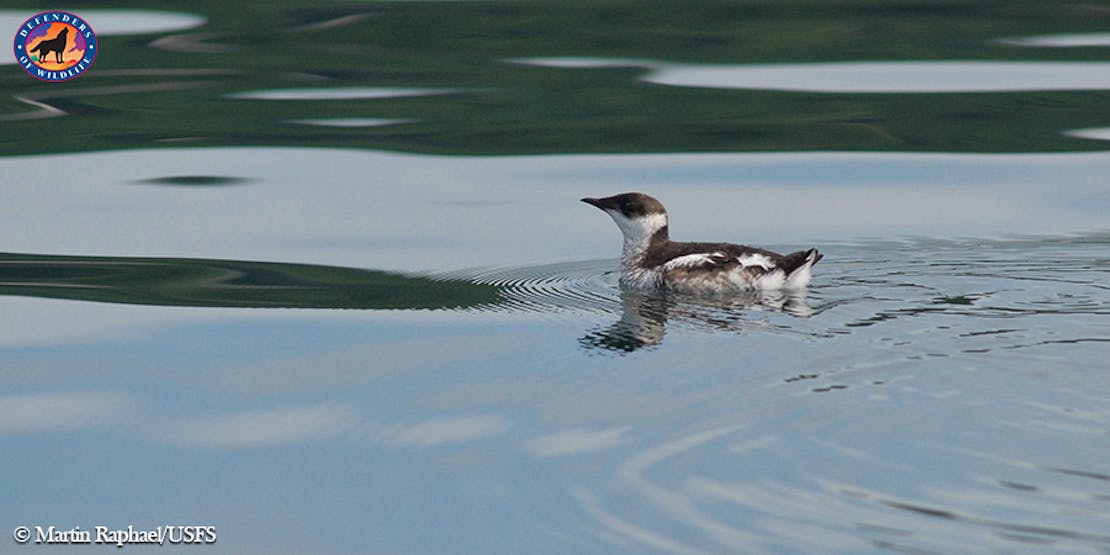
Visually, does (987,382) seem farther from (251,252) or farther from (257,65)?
(257,65)

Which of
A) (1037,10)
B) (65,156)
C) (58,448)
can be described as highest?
(1037,10)

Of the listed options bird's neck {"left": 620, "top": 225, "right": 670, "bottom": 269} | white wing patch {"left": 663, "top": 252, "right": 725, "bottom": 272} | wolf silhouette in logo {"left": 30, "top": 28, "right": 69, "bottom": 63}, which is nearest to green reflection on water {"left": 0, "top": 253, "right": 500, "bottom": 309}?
bird's neck {"left": 620, "top": 225, "right": 670, "bottom": 269}

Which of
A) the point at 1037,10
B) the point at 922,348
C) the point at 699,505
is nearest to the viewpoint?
the point at 699,505

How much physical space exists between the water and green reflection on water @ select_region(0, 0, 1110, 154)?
0.05 m

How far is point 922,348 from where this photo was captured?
8.84m

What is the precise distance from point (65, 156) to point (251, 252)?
167 inches

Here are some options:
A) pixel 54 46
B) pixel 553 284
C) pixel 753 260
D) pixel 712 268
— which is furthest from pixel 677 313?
pixel 54 46

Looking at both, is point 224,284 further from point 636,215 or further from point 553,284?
point 636,215

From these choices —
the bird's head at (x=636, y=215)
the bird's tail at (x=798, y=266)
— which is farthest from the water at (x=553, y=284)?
the bird's head at (x=636, y=215)

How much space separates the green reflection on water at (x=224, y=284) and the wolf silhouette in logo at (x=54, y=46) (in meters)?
6.29

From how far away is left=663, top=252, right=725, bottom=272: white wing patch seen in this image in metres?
11.0

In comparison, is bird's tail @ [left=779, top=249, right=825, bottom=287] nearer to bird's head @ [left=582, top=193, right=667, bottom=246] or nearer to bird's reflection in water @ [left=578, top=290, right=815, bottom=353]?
bird's reflection in water @ [left=578, top=290, right=815, bottom=353]

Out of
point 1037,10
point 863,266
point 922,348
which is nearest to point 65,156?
point 863,266

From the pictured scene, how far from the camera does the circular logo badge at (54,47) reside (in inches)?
711
